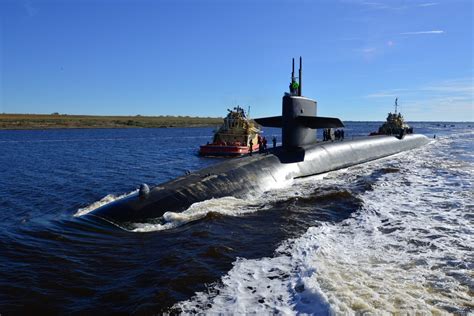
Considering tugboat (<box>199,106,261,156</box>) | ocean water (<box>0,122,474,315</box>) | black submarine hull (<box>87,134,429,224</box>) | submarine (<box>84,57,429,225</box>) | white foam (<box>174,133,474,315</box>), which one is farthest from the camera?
tugboat (<box>199,106,261,156</box>)

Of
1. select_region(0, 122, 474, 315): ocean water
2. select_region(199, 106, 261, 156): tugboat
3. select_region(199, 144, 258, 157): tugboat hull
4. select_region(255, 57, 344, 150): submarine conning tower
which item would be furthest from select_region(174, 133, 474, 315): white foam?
select_region(199, 106, 261, 156): tugboat

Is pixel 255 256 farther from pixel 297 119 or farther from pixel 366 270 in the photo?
pixel 297 119

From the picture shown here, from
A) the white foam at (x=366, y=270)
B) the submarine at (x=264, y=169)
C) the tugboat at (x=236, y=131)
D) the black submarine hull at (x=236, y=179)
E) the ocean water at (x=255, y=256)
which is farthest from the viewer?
the tugboat at (x=236, y=131)

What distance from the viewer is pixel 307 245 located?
27.4 ft

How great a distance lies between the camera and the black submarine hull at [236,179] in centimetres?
1091

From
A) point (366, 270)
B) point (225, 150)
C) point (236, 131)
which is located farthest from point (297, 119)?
point (236, 131)

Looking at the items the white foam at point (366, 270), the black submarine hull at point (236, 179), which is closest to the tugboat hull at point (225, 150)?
the black submarine hull at point (236, 179)

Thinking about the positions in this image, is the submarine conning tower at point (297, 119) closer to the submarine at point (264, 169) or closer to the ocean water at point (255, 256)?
the submarine at point (264, 169)

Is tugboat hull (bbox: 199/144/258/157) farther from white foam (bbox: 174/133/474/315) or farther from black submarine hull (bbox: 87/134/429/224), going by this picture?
white foam (bbox: 174/133/474/315)

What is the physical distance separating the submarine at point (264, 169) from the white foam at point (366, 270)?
3955 millimetres

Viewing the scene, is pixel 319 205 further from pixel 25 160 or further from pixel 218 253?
pixel 25 160

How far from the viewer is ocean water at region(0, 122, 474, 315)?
591 cm

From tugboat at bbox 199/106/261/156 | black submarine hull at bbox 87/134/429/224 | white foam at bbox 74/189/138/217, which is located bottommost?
white foam at bbox 74/189/138/217

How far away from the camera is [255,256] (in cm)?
785
